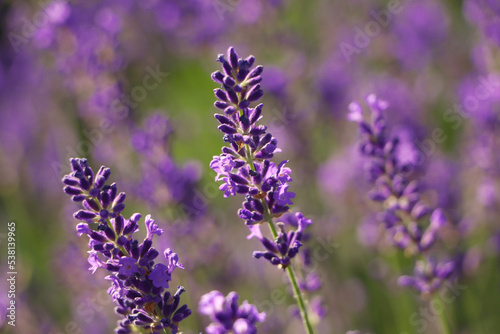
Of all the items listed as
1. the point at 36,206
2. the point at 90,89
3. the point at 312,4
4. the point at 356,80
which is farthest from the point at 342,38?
the point at 36,206

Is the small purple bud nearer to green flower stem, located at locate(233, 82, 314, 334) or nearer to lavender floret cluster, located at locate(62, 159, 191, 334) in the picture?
lavender floret cluster, located at locate(62, 159, 191, 334)

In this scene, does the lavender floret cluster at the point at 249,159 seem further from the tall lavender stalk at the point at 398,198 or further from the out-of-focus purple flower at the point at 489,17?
the out-of-focus purple flower at the point at 489,17

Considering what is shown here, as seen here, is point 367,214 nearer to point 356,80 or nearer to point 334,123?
point 334,123

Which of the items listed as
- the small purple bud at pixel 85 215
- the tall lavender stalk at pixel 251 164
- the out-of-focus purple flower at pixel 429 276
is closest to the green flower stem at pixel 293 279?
the tall lavender stalk at pixel 251 164

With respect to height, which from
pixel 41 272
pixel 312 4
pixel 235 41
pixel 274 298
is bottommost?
pixel 274 298

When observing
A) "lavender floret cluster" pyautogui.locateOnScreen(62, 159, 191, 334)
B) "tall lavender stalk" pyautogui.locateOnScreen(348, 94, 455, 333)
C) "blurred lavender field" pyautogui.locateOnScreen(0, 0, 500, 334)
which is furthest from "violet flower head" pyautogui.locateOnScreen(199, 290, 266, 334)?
"tall lavender stalk" pyautogui.locateOnScreen(348, 94, 455, 333)

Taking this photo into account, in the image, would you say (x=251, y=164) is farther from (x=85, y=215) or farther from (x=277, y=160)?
(x=277, y=160)

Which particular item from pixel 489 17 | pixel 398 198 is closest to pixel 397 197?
pixel 398 198
